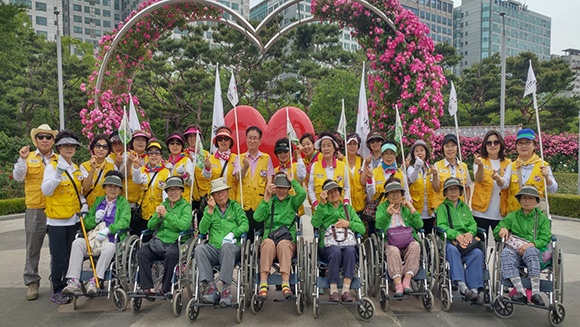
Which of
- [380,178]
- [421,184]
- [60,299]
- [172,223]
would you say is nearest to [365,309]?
[380,178]

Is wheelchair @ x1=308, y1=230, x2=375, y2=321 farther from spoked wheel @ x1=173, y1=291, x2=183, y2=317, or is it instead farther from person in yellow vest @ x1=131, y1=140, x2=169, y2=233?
person in yellow vest @ x1=131, y1=140, x2=169, y2=233

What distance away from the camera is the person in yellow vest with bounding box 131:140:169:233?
14.6 ft

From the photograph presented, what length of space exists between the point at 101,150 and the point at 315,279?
2.78m

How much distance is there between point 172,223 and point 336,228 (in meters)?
1.66

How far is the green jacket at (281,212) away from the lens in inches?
160

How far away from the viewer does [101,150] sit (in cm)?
445

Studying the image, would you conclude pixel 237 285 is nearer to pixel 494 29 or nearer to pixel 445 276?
pixel 445 276

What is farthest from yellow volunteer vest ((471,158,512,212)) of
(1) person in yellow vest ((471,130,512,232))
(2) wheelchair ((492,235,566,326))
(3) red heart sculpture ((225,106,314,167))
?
(3) red heart sculpture ((225,106,314,167))

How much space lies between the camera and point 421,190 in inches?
176

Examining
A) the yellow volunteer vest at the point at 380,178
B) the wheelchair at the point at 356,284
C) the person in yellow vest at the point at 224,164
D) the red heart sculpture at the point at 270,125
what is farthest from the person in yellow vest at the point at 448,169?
the red heart sculpture at the point at 270,125

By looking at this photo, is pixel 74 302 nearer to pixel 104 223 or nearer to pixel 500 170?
pixel 104 223

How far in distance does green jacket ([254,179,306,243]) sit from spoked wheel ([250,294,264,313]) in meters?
0.61

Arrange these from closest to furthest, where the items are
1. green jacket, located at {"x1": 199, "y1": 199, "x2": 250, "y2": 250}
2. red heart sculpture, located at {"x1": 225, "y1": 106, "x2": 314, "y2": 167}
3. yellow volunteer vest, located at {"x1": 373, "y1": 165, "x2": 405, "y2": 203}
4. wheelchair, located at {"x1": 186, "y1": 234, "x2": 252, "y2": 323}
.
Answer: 1. wheelchair, located at {"x1": 186, "y1": 234, "x2": 252, "y2": 323}
2. green jacket, located at {"x1": 199, "y1": 199, "x2": 250, "y2": 250}
3. yellow volunteer vest, located at {"x1": 373, "y1": 165, "x2": 405, "y2": 203}
4. red heart sculpture, located at {"x1": 225, "y1": 106, "x2": 314, "y2": 167}

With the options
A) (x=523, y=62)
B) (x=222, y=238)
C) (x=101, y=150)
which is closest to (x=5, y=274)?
(x=101, y=150)
